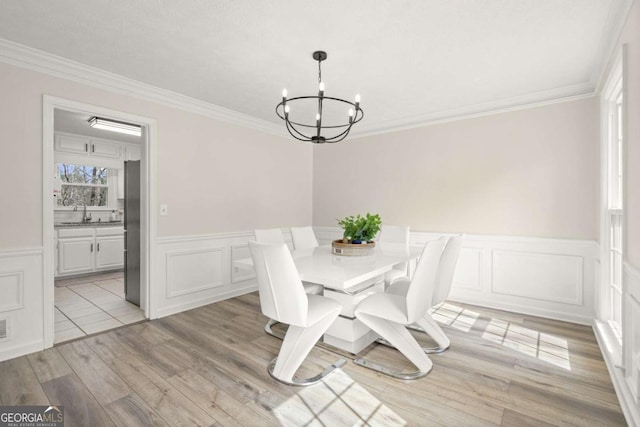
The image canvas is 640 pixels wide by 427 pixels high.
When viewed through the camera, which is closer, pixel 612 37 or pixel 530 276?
pixel 612 37

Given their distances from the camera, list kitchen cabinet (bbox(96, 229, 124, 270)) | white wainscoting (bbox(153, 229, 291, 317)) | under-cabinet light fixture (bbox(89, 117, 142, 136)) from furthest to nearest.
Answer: kitchen cabinet (bbox(96, 229, 124, 270)) → under-cabinet light fixture (bbox(89, 117, 142, 136)) → white wainscoting (bbox(153, 229, 291, 317))

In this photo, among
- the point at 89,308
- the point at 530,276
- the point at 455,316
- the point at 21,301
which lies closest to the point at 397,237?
the point at 455,316

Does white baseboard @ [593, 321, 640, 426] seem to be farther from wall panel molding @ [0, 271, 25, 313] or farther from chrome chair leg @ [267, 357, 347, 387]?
wall panel molding @ [0, 271, 25, 313]

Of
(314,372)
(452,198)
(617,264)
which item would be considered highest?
(452,198)

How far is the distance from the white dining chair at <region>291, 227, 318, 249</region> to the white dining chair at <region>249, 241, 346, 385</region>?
127cm

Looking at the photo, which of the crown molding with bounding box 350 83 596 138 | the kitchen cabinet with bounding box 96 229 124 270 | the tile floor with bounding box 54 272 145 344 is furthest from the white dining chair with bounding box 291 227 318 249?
the kitchen cabinet with bounding box 96 229 124 270

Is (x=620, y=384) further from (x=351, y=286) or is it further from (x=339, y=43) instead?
(x=339, y=43)

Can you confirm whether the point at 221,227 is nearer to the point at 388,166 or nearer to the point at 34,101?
the point at 34,101

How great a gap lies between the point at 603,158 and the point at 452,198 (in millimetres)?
1498

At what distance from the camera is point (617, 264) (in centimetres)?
256

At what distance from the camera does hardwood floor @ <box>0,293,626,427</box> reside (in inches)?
70.1

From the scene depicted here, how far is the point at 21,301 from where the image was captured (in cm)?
251

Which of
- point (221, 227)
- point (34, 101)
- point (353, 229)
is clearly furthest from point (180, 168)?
point (353, 229)

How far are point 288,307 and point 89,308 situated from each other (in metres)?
3.02
